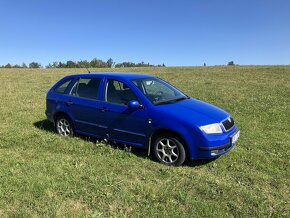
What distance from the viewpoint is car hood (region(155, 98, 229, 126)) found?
5867mm

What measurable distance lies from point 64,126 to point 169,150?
3.08m

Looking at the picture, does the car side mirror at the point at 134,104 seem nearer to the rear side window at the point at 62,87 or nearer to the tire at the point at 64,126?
the tire at the point at 64,126

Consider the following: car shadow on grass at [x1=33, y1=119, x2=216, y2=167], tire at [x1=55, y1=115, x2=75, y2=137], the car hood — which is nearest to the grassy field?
car shadow on grass at [x1=33, y1=119, x2=216, y2=167]

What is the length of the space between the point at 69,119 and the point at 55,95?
0.78 meters

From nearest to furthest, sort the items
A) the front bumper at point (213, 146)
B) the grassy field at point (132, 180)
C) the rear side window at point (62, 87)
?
1. the grassy field at point (132, 180)
2. the front bumper at point (213, 146)
3. the rear side window at point (62, 87)

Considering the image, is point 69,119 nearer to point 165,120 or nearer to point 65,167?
point 65,167

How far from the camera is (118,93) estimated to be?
6859mm

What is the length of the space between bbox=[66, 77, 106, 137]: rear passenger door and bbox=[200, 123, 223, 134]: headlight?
2.29 m

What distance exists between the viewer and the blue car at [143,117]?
582 cm

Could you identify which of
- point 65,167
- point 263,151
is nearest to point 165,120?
point 65,167

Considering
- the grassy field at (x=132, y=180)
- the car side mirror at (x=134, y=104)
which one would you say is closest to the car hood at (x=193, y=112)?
the car side mirror at (x=134, y=104)

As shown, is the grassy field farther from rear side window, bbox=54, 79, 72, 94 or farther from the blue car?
rear side window, bbox=54, 79, 72, 94

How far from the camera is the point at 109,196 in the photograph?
484cm

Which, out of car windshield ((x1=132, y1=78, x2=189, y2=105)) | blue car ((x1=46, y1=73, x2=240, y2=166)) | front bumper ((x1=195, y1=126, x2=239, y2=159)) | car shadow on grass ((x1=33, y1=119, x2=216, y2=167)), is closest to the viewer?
front bumper ((x1=195, y1=126, x2=239, y2=159))
